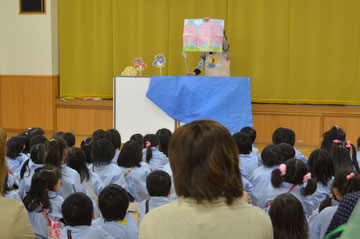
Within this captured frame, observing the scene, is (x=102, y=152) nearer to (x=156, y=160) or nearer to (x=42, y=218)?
(x=156, y=160)

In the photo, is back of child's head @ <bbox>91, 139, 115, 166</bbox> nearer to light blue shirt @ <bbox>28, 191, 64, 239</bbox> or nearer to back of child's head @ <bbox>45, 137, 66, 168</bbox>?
back of child's head @ <bbox>45, 137, 66, 168</bbox>

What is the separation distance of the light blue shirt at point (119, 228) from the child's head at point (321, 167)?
138 centimetres

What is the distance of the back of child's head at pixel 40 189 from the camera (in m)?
2.46

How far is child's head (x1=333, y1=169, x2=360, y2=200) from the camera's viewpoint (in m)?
2.20

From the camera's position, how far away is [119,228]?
2.34m

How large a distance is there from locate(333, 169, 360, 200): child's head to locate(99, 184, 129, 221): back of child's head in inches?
41.9

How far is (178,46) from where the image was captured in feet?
23.9

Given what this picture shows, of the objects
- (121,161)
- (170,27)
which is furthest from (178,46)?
(121,161)

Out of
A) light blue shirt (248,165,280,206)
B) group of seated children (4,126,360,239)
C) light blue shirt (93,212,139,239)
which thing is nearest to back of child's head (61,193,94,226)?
group of seated children (4,126,360,239)

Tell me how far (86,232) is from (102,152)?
4.00ft

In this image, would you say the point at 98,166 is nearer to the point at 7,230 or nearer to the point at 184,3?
the point at 7,230

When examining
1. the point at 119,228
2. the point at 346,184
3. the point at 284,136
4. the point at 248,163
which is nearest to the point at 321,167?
the point at 248,163

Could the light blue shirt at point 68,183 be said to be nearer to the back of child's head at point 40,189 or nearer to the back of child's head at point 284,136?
the back of child's head at point 40,189

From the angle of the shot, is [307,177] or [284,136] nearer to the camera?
[307,177]
